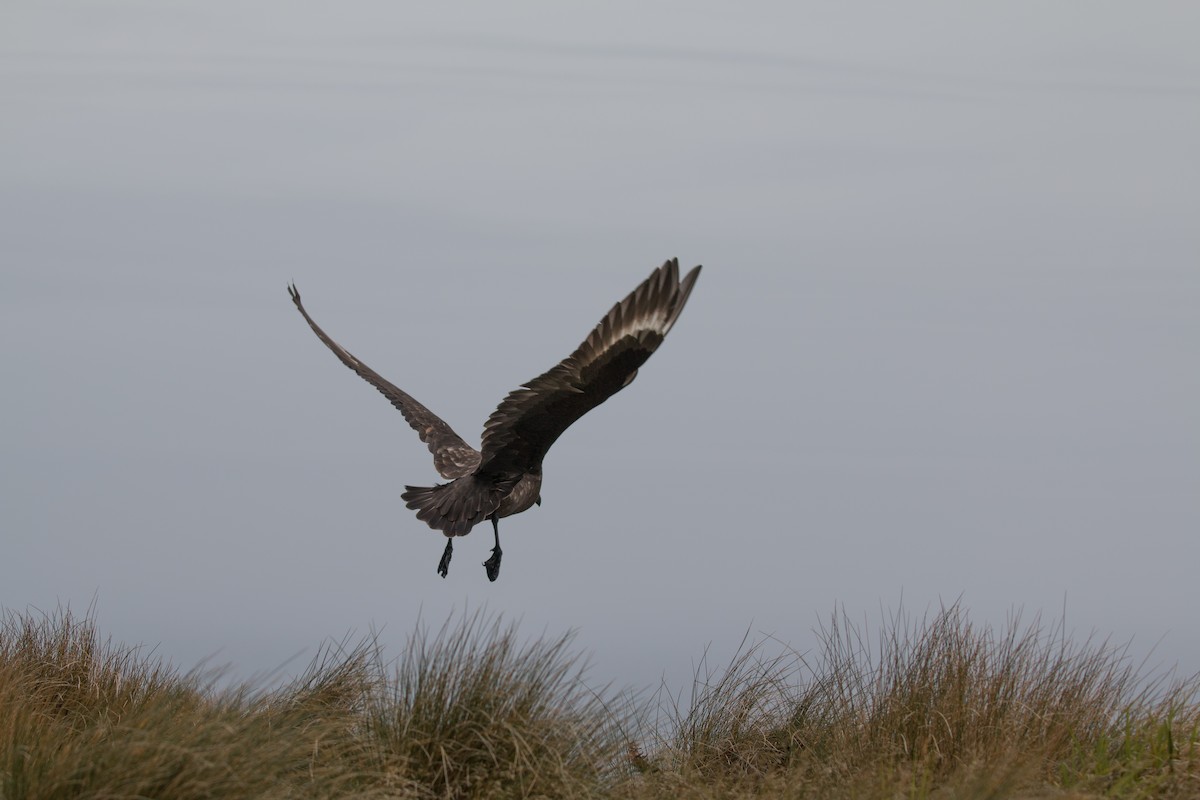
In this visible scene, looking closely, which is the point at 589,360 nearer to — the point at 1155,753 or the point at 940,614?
the point at 940,614

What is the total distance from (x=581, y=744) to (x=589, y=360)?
2.71m

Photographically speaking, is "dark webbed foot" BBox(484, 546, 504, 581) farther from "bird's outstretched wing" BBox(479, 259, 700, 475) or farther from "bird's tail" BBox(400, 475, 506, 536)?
"bird's outstretched wing" BBox(479, 259, 700, 475)

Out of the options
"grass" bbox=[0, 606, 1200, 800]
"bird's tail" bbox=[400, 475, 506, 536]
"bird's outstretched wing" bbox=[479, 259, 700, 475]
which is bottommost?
"grass" bbox=[0, 606, 1200, 800]

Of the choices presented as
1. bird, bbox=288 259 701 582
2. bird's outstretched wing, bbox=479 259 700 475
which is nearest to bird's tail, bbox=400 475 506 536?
bird, bbox=288 259 701 582

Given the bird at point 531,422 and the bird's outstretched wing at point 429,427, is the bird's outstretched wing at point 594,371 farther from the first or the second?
the bird's outstretched wing at point 429,427

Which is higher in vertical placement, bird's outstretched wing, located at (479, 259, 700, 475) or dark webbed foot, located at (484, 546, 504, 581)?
bird's outstretched wing, located at (479, 259, 700, 475)

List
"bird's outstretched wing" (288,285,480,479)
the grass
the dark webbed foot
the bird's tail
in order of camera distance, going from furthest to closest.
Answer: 1. "bird's outstretched wing" (288,285,480,479)
2. the dark webbed foot
3. the bird's tail
4. the grass

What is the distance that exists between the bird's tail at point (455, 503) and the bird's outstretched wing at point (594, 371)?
0.26 metres

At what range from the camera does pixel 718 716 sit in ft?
28.8

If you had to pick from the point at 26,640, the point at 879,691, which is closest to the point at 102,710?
the point at 26,640

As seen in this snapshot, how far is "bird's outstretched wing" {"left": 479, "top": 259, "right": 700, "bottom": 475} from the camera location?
8716 millimetres

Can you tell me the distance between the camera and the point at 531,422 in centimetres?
977

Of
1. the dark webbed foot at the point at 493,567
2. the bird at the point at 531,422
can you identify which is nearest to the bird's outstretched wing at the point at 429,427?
the bird at the point at 531,422

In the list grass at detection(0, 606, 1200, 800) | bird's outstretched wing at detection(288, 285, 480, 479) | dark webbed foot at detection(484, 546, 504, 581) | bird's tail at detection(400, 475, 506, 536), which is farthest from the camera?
bird's outstretched wing at detection(288, 285, 480, 479)
